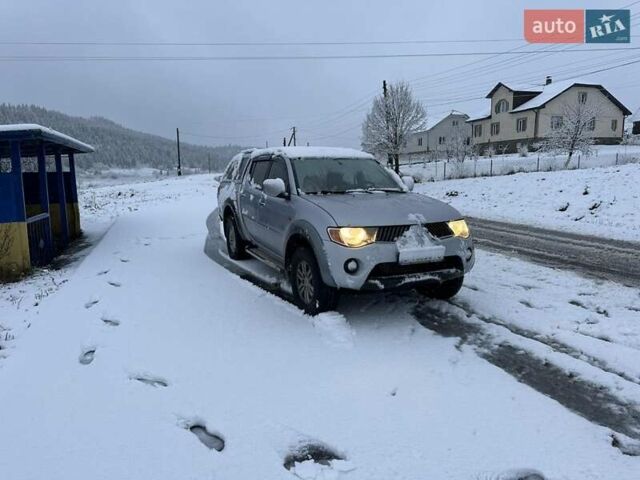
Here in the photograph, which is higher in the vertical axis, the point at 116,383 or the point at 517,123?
the point at 517,123

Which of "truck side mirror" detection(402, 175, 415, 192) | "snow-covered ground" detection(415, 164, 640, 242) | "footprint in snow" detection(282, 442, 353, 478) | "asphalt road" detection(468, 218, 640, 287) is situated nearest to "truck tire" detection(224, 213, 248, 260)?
"truck side mirror" detection(402, 175, 415, 192)

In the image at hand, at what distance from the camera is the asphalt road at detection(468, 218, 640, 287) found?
23.4 feet

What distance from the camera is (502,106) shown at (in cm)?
5347

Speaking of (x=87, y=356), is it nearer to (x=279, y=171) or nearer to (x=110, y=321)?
(x=110, y=321)

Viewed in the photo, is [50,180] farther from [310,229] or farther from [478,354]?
[478,354]

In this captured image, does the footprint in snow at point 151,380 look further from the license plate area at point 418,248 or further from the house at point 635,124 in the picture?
the house at point 635,124

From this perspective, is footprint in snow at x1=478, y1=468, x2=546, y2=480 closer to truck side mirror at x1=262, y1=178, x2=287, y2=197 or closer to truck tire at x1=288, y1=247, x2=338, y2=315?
truck tire at x1=288, y1=247, x2=338, y2=315

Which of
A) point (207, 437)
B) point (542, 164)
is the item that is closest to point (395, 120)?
point (542, 164)

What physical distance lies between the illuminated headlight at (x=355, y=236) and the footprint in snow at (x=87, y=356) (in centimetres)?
242

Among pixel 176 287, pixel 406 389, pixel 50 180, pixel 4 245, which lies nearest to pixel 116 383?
pixel 406 389

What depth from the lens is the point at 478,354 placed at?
419 cm

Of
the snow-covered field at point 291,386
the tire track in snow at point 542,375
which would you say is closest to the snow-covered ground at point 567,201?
the snow-covered field at point 291,386

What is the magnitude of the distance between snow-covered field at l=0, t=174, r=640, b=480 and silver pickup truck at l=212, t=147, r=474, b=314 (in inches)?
18.1

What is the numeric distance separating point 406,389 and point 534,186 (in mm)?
16039
